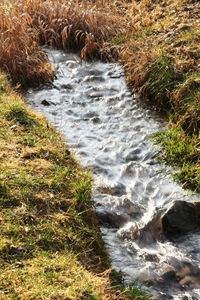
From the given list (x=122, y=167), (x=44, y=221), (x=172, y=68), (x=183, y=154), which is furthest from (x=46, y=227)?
(x=172, y=68)

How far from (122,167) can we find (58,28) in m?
4.80

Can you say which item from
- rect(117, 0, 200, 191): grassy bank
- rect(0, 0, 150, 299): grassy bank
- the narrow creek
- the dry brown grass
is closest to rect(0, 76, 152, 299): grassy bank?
rect(0, 0, 150, 299): grassy bank

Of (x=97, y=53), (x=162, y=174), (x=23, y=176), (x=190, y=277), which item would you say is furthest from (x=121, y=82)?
(x=190, y=277)

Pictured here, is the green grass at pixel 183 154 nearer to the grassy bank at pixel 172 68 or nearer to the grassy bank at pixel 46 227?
the grassy bank at pixel 172 68

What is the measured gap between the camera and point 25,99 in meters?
5.98

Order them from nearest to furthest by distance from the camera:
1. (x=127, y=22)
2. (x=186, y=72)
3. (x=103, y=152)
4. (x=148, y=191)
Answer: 1. (x=148, y=191)
2. (x=103, y=152)
3. (x=186, y=72)
4. (x=127, y=22)

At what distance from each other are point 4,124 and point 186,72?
3287 mm

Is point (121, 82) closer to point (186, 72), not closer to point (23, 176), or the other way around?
point (186, 72)

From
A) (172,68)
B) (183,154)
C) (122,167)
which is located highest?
(172,68)

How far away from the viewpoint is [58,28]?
786 centimetres

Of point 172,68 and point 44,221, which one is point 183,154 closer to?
point 172,68

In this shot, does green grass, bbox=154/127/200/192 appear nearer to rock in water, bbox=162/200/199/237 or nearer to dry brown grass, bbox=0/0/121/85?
rock in water, bbox=162/200/199/237

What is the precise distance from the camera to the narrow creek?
10.3 feet

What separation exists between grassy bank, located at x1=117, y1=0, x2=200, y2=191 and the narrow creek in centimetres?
25
